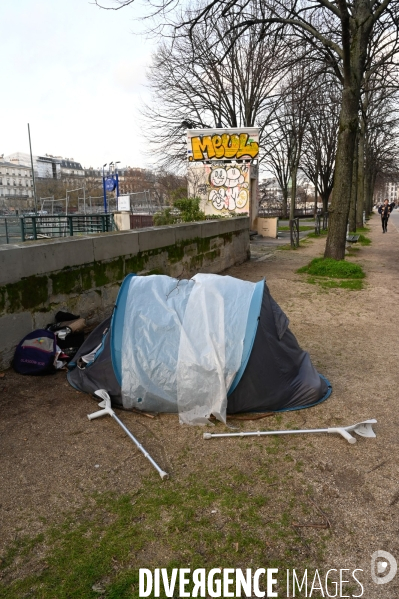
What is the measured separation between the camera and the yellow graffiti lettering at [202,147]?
72.0ft

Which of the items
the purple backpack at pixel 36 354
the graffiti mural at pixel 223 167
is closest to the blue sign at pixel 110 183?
the graffiti mural at pixel 223 167

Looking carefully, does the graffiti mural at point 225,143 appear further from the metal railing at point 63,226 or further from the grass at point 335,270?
the grass at point 335,270

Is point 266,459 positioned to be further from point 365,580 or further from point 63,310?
point 63,310

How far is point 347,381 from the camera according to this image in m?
4.86

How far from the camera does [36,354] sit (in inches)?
194

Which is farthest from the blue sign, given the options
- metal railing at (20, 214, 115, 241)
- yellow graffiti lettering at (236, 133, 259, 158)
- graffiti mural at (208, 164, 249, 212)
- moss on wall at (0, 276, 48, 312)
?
moss on wall at (0, 276, 48, 312)

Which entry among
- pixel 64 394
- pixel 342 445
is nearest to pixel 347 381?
pixel 342 445

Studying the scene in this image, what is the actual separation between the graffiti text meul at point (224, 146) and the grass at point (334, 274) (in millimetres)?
11333

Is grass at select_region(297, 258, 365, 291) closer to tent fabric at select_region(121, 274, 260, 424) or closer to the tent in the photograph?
the tent

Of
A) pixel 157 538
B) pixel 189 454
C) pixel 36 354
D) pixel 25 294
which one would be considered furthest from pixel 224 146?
pixel 157 538

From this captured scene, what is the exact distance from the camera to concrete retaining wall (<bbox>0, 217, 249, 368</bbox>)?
16.3 ft

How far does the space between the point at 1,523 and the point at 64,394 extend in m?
1.82

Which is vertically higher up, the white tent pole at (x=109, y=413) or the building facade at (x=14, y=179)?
the building facade at (x=14, y=179)

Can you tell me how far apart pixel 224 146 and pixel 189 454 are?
20.4m
